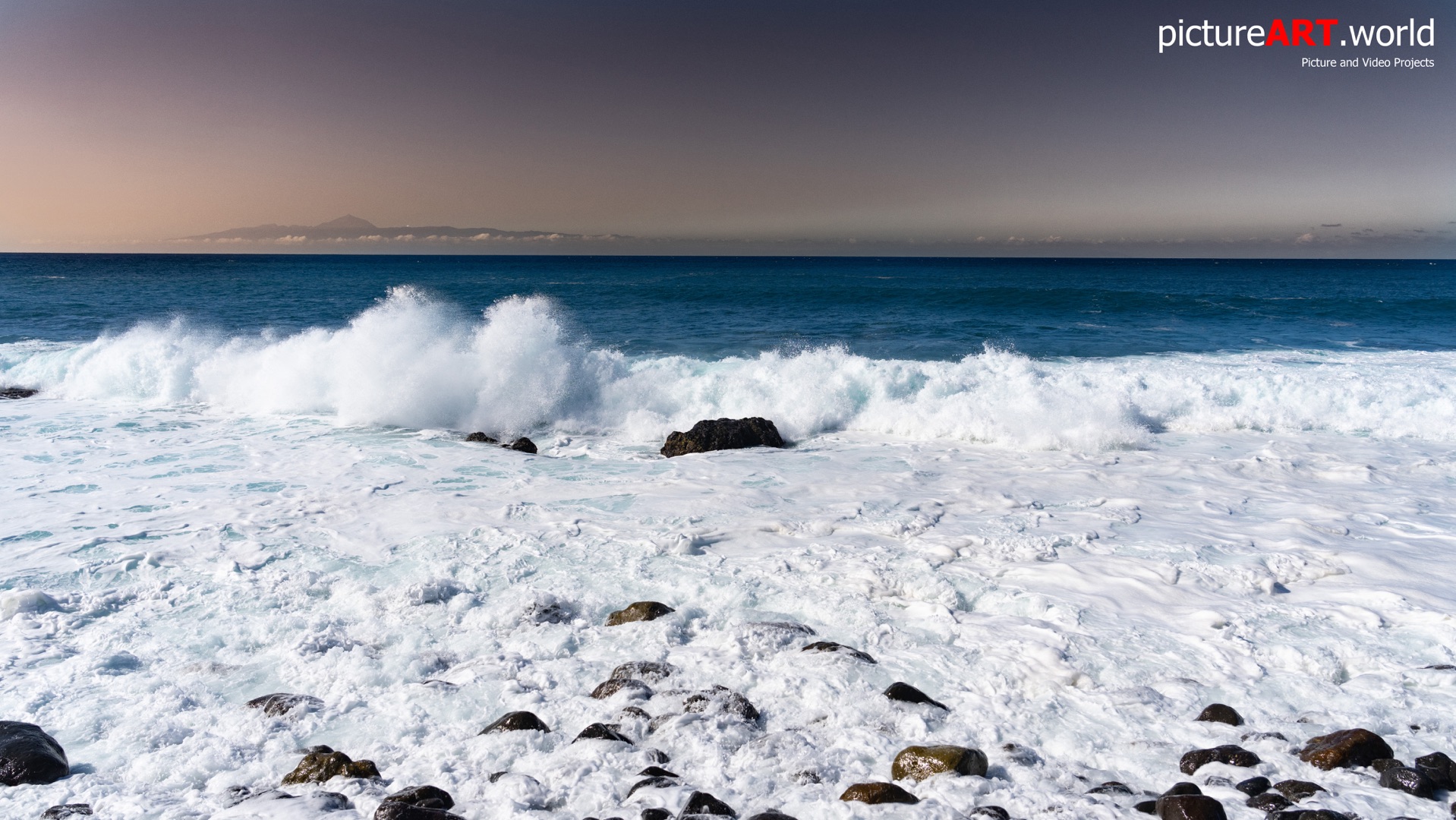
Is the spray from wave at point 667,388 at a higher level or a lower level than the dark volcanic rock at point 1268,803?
higher

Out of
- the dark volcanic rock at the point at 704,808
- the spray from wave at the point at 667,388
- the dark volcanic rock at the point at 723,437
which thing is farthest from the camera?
the spray from wave at the point at 667,388

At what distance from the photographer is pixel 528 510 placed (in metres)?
8.41

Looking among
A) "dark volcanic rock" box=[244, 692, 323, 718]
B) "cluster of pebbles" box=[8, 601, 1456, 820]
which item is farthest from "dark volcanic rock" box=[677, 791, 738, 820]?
"dark volcanic rock" box=[244, 692, 323, 718]

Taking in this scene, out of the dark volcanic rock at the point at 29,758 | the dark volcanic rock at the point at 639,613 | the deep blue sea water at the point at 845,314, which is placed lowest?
the dark volcanic rock at the point at 639,613

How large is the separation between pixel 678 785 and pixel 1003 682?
228 centimetres

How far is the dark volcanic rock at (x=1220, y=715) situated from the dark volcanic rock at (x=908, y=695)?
4.77 feet

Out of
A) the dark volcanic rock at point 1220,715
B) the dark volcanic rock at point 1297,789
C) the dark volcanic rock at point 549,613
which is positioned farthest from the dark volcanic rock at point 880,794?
the dark volcanic rock at point 549,613

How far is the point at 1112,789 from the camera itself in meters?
3.79

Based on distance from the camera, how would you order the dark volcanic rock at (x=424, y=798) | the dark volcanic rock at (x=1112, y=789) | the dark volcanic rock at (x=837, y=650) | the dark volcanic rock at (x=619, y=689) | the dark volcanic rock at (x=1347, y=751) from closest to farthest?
the dark volcanic rock at (x=424, y=798), the dark volcanic rock at (x=1112, y=789), the dark volcanic rock at (x=1347, y=751), the dark volcanic rock at (x=619, y=689), the dark volcanic rock at (x=837, y=650)

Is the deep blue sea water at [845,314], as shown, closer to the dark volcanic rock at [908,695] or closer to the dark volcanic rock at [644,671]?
the dark volcanic rock at [644,671]

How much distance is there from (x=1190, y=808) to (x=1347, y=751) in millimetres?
1181

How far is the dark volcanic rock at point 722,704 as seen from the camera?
4.51 meters

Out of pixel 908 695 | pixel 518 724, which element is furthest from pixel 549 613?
pixel 908 695

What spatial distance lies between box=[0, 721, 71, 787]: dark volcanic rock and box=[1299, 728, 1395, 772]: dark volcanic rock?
6401mm
